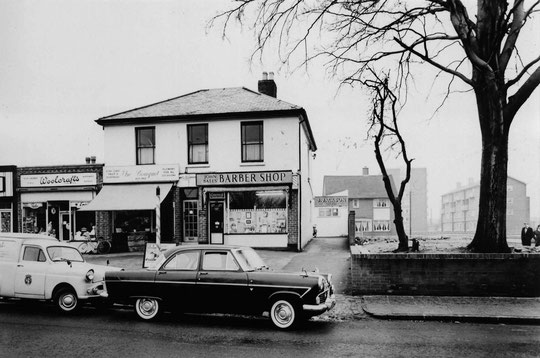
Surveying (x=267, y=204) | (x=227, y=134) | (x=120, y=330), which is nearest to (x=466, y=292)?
(x=120, y=330)

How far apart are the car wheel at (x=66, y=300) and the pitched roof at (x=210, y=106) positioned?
12.3 metres

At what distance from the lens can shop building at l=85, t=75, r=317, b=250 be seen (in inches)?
805

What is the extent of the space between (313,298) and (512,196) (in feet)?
242

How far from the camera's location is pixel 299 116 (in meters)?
20.5

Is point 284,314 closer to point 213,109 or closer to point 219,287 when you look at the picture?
point 219,287

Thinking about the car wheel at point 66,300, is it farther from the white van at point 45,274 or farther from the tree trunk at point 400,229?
the tree trunk at point 400,229

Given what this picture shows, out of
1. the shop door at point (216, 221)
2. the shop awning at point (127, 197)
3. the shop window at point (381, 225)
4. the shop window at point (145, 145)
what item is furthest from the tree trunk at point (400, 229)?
the shop window at point (381, 225)

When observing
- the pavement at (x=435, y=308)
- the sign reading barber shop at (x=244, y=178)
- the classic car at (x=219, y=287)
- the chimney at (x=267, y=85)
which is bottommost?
the pavement at (x=435, y=308)

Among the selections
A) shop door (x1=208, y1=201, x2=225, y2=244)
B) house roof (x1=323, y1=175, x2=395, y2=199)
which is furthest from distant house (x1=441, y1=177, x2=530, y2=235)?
shop door (x1=208, y1=201, x2=225, y2=244)

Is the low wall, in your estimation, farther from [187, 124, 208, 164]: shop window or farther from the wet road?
[187, 124, 208, 164]: shop window

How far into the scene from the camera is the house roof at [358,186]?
59.0 m

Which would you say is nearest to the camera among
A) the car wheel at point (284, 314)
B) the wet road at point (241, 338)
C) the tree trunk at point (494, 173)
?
the wet road at point (241, 338)

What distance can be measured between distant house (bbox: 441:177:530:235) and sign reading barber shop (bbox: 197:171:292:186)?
173 ft

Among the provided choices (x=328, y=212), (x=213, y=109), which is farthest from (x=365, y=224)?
(x=213, y=109)
